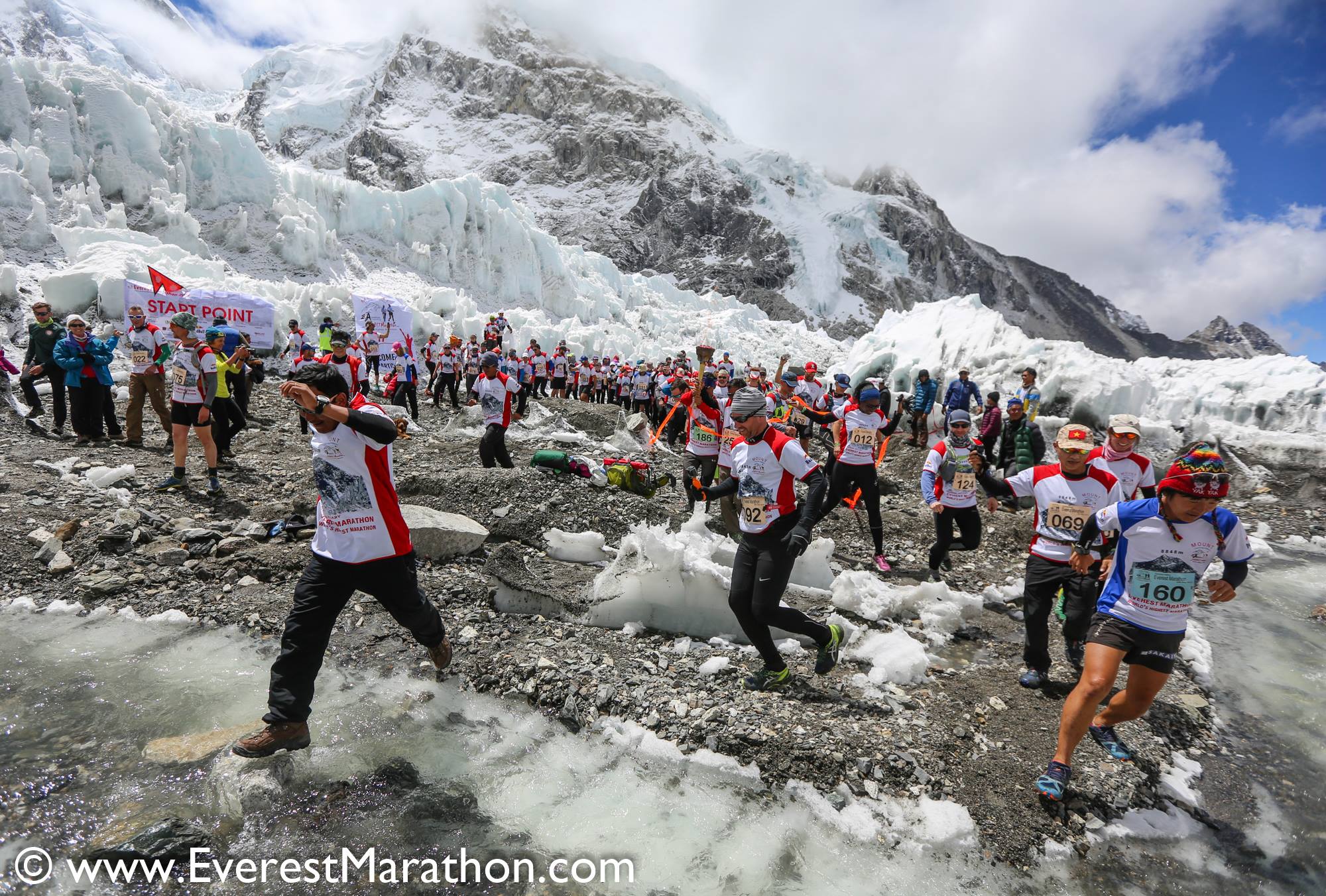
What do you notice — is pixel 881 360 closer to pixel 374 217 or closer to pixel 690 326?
pixel 374 217

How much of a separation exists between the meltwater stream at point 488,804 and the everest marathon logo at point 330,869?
0.12ft

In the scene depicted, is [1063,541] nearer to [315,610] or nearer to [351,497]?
[351,497]

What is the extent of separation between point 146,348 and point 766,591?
9012mm

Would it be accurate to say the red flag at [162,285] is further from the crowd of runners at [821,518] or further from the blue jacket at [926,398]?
the blue jacket at [926,398]

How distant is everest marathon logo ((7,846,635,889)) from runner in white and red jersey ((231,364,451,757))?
540 millimetres

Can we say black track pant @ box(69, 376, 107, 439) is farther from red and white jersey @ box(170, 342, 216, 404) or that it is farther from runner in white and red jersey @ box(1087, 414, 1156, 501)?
runner in white and red jersey @ box(1087, 414, 1156, 501)

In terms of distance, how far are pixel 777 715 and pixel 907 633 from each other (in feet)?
6.42

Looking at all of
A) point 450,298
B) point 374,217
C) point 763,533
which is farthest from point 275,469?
point 374,217

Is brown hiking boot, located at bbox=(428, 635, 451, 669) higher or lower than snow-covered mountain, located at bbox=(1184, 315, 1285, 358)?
lower

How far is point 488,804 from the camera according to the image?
2.82m

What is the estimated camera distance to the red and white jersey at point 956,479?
5625 millimetres

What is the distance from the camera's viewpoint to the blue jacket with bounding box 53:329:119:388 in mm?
7453

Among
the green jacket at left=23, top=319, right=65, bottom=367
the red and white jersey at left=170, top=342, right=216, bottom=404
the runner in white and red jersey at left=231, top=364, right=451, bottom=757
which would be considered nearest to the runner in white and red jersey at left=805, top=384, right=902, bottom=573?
the runner in white and red jersey at left=231, top=364, right=451, bottom=757

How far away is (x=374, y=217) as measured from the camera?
35250 millimetres
